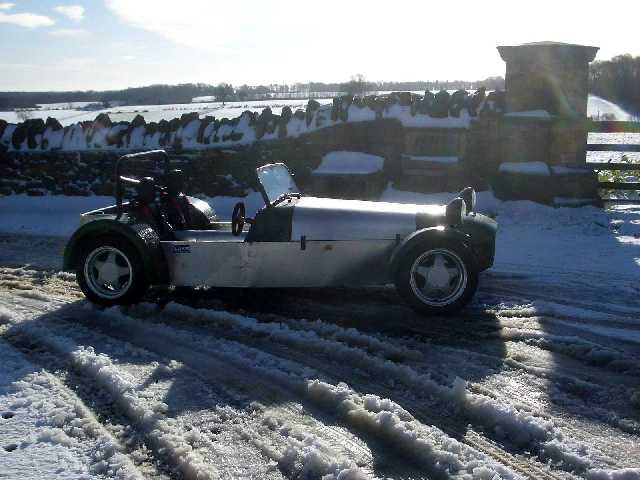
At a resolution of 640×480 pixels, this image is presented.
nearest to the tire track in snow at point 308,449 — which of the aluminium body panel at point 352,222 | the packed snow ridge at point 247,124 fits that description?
the aluminium body panel at point 352,222

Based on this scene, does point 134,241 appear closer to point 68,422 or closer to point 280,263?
point 280,263

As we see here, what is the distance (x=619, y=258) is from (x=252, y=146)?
20.0 feet

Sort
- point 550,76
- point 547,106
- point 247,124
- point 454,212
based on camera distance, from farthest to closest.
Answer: point 247,124 < point 547,106 < point 550,76 < point 454,212

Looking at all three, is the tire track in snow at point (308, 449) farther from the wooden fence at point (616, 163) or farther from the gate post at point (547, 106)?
the wooden fence at point (616, 163)

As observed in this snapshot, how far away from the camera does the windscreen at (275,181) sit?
6.17 m

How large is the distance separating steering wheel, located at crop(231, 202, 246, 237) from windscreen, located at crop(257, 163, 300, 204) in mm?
353

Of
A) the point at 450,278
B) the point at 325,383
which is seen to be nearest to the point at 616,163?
the point at 450,278

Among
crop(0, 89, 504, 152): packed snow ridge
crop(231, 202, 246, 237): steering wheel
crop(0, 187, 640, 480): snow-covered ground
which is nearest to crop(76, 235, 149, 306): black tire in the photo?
crop(0, 187, 640, 480): snow-covered ground

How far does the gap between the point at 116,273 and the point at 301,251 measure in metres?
1.65

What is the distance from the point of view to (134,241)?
5980 mm

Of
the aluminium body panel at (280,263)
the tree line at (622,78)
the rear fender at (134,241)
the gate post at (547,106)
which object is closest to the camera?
the aluminium body panel at (280,263)

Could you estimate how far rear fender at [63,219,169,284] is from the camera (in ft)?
19.6

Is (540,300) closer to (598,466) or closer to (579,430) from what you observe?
(579,430)

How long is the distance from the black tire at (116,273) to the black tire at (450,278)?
2.20 meters
